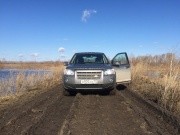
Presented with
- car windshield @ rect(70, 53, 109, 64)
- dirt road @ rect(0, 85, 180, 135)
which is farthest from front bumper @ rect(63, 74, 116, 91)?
dirt road @ rect(0, 85, 180, 135)

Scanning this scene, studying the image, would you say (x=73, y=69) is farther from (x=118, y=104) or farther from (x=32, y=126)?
(x=32, y=126)

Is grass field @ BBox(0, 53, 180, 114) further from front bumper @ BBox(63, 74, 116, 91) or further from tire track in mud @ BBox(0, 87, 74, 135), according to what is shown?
tire track in mud @ BBox(0, 87, 74, 135)

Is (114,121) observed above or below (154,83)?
below

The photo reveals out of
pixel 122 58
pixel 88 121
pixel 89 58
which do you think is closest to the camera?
pixel 88 121

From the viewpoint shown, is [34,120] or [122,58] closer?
[34,120]

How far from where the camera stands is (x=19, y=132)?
547cm

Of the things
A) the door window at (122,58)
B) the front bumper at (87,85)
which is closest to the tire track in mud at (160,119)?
the front bumper at (87,85)

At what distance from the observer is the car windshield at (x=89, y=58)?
12.0m

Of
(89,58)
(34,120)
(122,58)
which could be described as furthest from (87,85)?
(34,120)

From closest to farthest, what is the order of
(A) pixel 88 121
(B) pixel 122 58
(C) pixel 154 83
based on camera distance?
(A) pixel 88 121, (B) pixel 122 58, (C) pixel 154 83

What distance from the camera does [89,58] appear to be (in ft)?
39.8

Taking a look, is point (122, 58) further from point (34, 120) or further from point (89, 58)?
point (34, 120)

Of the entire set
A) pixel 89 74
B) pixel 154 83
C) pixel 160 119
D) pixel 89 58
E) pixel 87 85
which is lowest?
pixel 160 119

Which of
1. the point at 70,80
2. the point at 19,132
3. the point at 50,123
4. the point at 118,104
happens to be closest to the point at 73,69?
the point at 70,80
